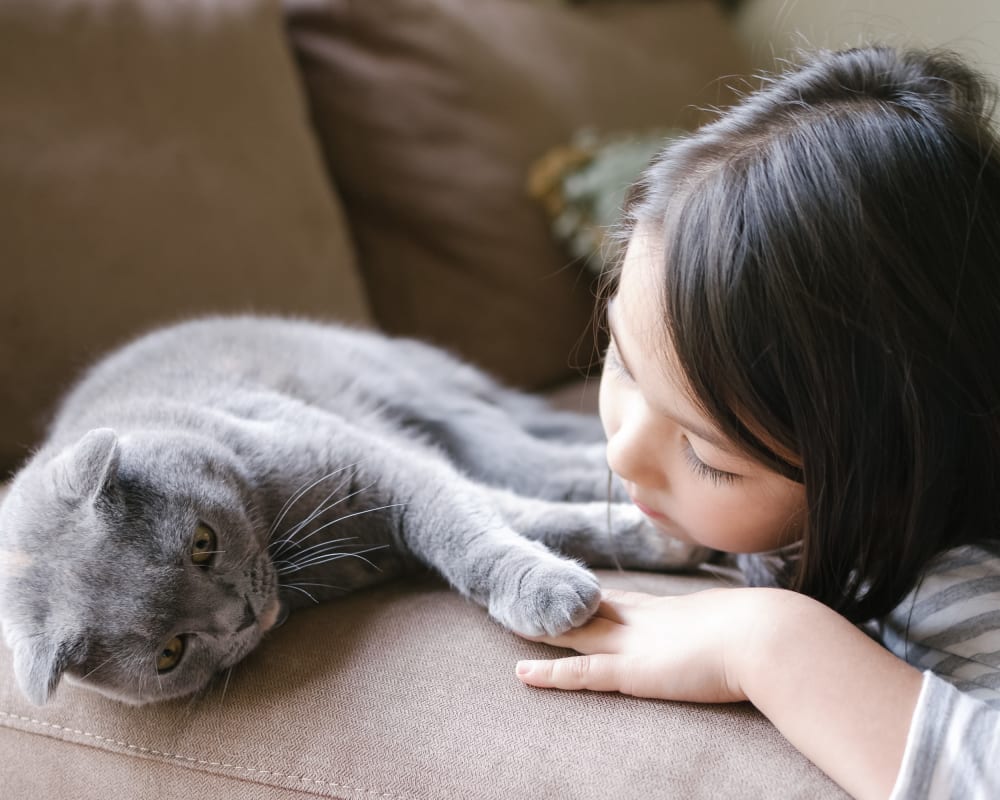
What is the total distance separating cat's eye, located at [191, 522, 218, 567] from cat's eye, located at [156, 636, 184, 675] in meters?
0.08

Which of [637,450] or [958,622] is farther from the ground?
[637,450]

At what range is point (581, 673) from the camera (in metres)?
0.84

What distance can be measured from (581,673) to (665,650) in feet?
0.28

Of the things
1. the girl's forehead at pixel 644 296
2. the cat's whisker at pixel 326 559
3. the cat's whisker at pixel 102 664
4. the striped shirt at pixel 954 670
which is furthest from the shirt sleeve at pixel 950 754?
the cat's whisker at pixel 102 664

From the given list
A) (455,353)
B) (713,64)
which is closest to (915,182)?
(455,353)

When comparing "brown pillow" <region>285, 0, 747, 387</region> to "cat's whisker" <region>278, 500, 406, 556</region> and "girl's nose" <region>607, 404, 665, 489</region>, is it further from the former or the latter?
"girl's nose" <region>607, 404, 665, 489</region>

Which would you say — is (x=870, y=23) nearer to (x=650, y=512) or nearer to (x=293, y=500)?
(x=650, y=512)

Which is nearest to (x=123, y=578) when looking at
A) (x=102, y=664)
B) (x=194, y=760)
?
(x=102, y=664)

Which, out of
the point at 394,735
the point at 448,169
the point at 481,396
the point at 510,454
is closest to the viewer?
the point at 394,735

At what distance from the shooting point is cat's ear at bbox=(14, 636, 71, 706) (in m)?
0.85

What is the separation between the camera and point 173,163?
4.91 feet

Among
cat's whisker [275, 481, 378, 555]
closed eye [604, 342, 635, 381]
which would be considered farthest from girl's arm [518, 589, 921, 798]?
cat's whisker [275, 481, 378, 555]

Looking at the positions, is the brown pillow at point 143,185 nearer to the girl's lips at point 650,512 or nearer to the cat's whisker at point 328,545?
the cat's whisker at point 328,545

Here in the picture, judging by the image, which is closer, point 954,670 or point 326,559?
point 954,670
